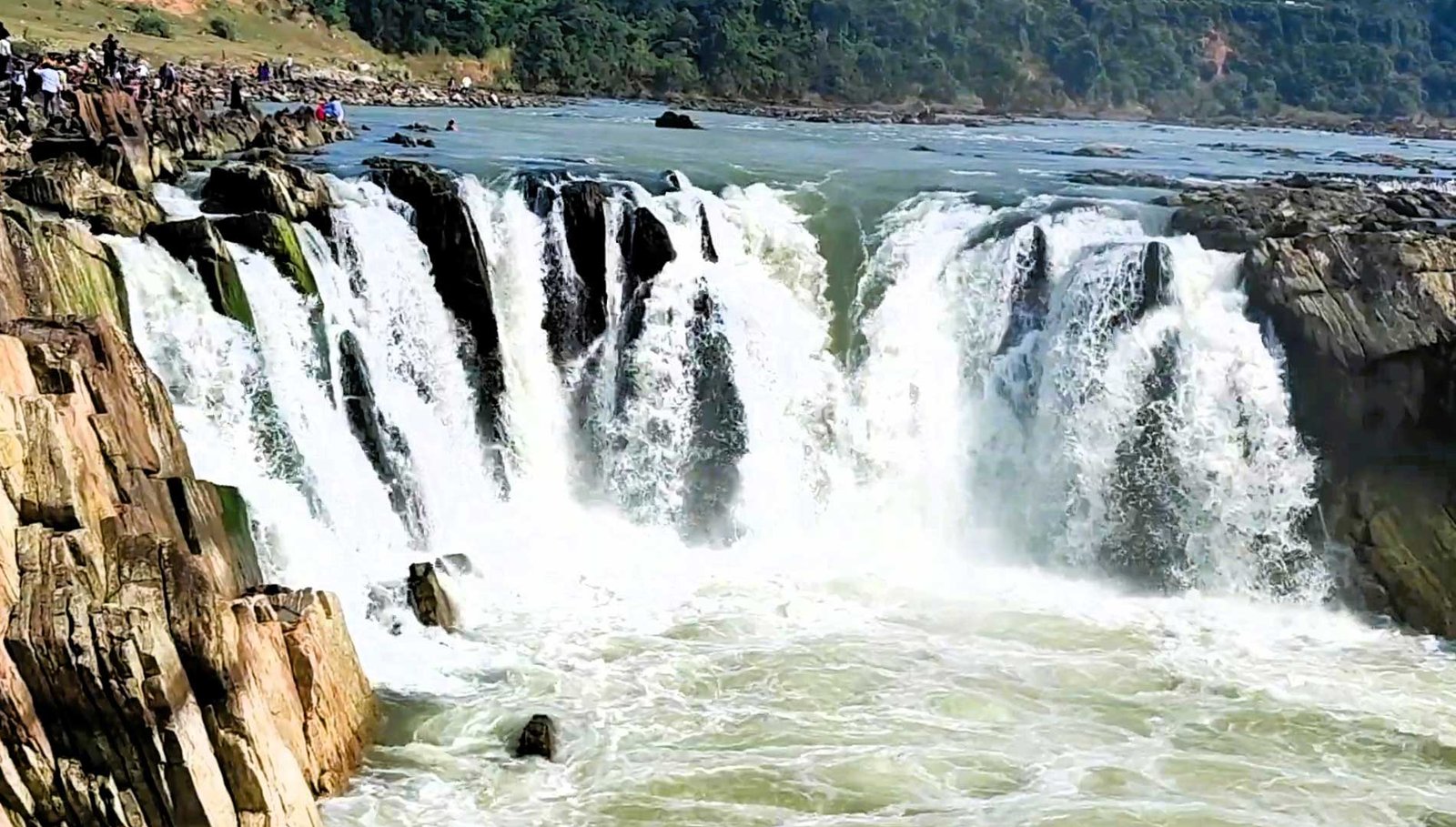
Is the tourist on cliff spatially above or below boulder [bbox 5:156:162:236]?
above

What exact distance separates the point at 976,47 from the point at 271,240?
9951 cm

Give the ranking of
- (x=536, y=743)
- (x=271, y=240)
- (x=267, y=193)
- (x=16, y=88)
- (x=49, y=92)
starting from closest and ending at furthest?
(x=536, y=743), (x=271, y=240), (x=267, y=193), (x=49, y=92), (x=16, y=88)

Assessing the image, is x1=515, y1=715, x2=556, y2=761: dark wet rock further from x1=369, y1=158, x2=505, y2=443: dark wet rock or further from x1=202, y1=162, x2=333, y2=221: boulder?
x1=202, y1=162, x2=333, y2=221: boulder

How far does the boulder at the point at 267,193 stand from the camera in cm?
1992

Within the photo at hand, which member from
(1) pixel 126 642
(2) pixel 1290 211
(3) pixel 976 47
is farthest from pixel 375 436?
(3) pixel 976 47

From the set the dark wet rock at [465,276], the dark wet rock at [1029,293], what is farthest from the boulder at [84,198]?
the dark wet rock at [1029,293]

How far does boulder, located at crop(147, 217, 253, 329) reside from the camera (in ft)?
55.6

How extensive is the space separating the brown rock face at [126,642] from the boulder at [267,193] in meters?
7.24

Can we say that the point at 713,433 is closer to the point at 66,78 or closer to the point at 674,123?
the point at 66,78

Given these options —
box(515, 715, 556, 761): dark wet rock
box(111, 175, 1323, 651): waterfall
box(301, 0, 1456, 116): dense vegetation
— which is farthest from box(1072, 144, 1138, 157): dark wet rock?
box(301, 0, 1456, 116): dense vegetation

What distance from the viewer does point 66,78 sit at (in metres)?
30.9

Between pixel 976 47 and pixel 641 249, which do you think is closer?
pixel 641 249

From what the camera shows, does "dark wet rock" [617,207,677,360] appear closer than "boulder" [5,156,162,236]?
No

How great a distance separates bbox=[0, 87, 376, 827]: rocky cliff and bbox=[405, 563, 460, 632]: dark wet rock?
86.2 inches
